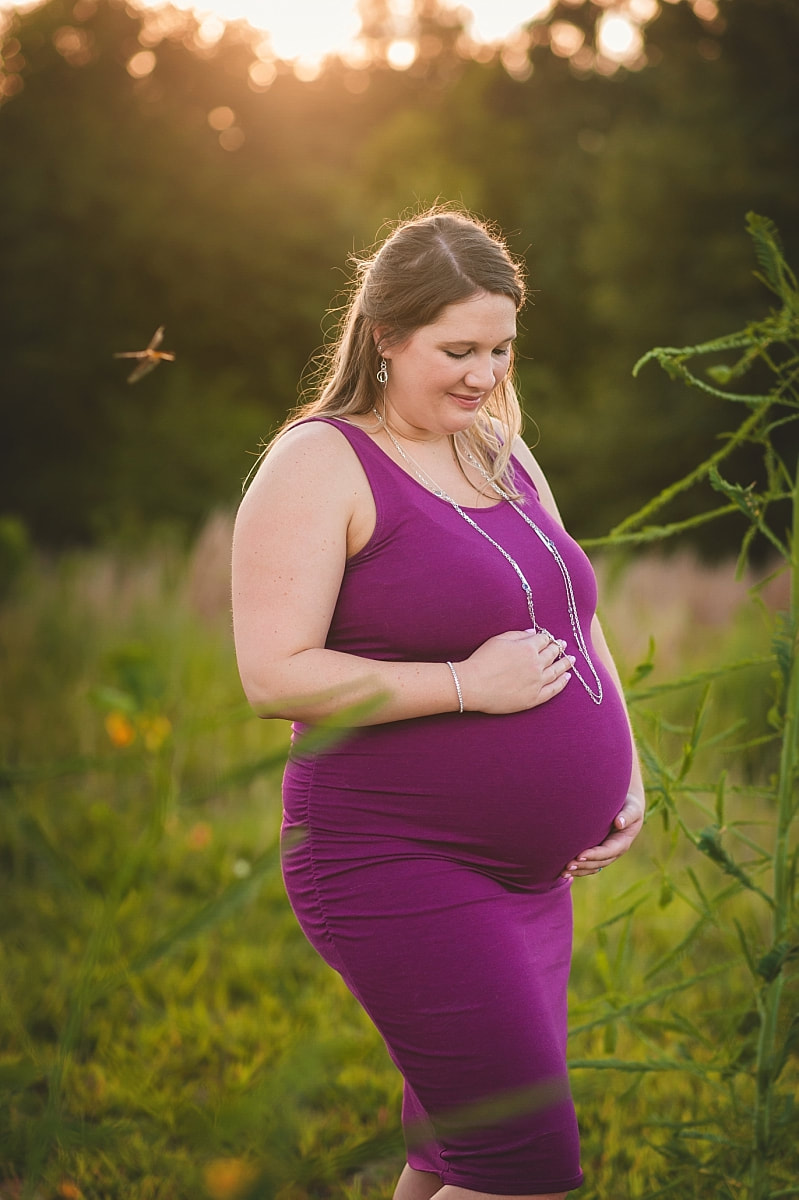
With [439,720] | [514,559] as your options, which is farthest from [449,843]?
[514,559]

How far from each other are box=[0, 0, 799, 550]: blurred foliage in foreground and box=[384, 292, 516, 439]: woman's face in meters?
11.1

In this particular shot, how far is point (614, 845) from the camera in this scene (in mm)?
1812

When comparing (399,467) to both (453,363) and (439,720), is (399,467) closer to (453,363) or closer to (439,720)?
(453,363)

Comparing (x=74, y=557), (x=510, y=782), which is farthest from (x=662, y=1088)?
(x=74, y=557)

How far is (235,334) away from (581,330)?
5.66m

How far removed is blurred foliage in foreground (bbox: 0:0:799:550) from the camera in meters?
12.9

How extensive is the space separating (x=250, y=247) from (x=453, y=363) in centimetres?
1399

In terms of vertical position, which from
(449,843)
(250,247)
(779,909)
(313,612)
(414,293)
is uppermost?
(250,247)

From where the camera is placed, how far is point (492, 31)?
20.9 m

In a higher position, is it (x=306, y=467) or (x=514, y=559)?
(x=306, y=467)

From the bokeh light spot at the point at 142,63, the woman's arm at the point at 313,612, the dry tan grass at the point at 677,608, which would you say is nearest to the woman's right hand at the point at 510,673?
the woman's arm at the point at 313,612

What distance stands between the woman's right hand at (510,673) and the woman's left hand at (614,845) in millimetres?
296

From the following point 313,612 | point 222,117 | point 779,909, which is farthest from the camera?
point 222,117

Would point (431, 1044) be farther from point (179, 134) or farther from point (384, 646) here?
point (179, 134)
